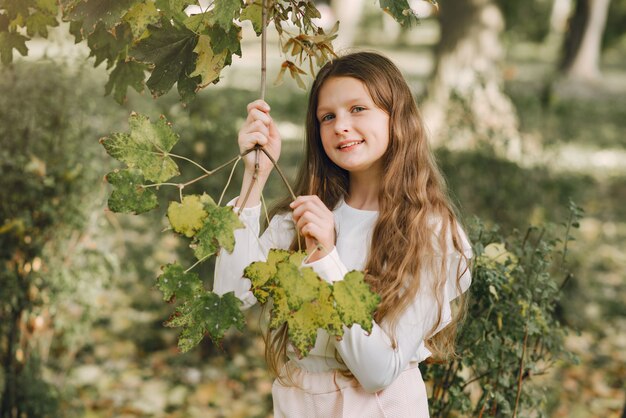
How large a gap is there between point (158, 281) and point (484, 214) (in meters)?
3.26

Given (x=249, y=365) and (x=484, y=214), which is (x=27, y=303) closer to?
(x=249, y=365)

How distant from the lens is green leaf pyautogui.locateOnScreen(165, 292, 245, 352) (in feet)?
3.88

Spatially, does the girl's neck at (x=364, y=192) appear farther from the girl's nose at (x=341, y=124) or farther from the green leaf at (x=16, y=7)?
the green leaf at (x=16, y=7)

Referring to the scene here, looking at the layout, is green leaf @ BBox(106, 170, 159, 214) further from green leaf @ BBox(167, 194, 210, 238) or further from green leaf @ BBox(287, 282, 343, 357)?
green leaf @ BBox(287, 282, 343, 357)

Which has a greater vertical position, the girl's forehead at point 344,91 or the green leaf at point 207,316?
the girl's forehead at point 344,91

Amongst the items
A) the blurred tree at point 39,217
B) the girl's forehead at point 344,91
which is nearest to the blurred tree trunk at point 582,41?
the blurred tree at point 39,217

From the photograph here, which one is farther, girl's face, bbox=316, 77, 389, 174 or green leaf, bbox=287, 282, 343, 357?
girl's face, bbox=316, 77, 389, 174

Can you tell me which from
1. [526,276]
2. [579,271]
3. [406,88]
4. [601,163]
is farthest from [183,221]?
[601,163]

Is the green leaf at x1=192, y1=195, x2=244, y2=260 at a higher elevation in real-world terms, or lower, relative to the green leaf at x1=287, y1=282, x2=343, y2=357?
higher

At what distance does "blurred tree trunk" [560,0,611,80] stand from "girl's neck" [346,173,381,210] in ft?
53.2

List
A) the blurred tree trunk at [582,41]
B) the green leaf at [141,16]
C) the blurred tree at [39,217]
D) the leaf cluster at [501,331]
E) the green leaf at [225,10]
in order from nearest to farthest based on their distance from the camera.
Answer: the green leaf at [225,10]
the green leaf at [141,16]
the leaf cluster at [501,331]
the blurred tree at [39,217]
the blurred tree trunk at [582,41]

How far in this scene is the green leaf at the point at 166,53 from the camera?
146 centimetres

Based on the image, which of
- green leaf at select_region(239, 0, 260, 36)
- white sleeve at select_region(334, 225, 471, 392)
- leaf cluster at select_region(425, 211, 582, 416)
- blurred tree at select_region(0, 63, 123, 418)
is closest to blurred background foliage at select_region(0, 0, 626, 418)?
blurred tree at select_region(0, 63, 123, 418)

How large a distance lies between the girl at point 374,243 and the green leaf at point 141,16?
0.28 m
